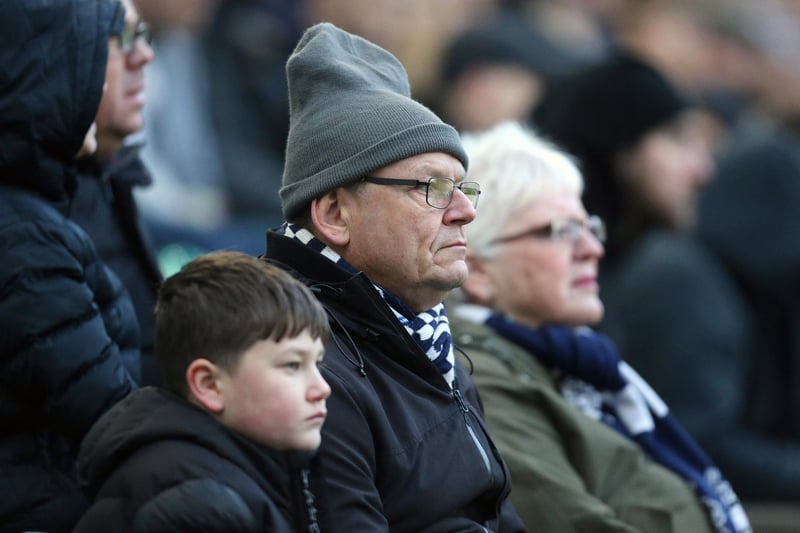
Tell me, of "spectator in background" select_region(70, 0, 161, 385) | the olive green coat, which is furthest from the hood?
the olive green coat

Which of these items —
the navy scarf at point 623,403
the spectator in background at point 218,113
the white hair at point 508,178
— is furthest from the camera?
the spectator in background at point 218,113

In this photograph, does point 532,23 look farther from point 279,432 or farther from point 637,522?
point 279,432

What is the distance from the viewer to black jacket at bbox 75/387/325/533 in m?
2.72

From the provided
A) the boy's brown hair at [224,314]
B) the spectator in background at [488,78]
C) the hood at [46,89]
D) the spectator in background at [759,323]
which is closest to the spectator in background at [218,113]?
the spectator in background at [488,78]

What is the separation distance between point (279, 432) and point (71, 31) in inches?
52.3

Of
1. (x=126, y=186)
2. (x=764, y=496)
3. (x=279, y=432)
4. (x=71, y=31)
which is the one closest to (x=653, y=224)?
(x=764, y=496)

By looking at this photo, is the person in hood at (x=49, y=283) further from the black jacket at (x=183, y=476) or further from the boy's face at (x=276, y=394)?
the boy's face at (x=276, y=394)

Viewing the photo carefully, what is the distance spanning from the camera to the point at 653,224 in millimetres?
6988

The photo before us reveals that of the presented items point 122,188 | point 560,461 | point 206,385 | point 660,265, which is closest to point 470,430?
point 560,461

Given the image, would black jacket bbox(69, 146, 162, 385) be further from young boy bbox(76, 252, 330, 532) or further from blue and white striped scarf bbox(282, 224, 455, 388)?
young boy bbox(76, 252, 330, 532)

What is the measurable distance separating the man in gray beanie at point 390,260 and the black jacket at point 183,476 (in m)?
0.38

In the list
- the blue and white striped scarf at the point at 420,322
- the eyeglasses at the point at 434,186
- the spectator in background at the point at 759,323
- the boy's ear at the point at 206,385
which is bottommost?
the spectator in background at the point at 759,323

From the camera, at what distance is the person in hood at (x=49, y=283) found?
11.0 feet

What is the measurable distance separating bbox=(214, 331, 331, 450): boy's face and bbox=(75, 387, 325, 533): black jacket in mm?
35
